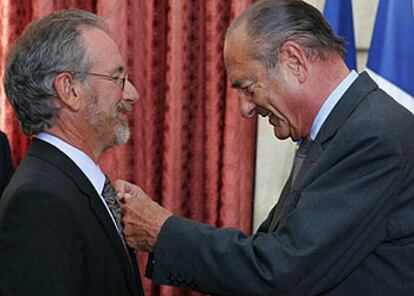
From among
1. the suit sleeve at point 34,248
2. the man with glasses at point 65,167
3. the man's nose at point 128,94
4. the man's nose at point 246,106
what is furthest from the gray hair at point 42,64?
the man's nose at point 246,106

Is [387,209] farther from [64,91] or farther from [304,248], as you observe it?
[64,91]

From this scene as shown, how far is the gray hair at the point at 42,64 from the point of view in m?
1.49

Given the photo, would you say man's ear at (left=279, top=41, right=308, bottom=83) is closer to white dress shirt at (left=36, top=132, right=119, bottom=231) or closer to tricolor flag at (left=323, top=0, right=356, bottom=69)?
white dress shirt at (left=36, top=132, right=119, bottom=231)

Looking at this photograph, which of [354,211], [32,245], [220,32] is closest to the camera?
[32,245]

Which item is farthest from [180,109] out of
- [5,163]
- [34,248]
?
[34,248]

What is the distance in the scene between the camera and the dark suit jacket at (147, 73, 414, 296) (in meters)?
1.40

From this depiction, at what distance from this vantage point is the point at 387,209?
1.42 m

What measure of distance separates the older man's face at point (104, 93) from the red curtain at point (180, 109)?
125cm

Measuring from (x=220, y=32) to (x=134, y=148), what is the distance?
618 millimetres

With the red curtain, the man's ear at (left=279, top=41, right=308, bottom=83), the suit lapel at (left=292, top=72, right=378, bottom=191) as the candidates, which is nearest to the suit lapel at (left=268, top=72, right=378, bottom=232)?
the suit lapel at (left=292, top=72, right=378, bottom=191)

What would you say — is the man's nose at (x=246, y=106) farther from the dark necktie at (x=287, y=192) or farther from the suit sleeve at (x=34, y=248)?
the suit sleeve at (x=34, y=248)

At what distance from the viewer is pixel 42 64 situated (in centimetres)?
149

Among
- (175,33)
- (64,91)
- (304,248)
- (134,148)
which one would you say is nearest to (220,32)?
(175,33)

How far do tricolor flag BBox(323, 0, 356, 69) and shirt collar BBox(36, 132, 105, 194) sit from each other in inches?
55.8
